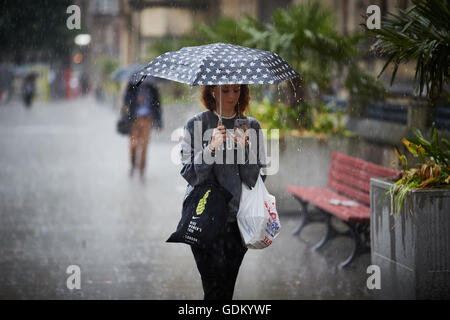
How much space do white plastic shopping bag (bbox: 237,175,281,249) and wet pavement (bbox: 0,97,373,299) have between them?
1.79 meters

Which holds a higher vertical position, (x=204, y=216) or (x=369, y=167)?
(x=369, y=167)

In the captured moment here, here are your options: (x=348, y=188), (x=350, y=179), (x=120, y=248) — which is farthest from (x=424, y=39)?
(x=120, y=248)

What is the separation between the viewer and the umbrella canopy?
172 inches

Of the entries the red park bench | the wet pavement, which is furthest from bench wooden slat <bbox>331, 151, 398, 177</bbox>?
the wet pavement

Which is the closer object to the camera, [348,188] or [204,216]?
[204,216]

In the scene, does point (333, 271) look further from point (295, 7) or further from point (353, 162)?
point (295, 7)

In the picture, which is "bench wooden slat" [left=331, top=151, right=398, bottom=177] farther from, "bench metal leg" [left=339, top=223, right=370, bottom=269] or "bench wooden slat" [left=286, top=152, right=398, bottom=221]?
"bench metal leg" [left=339, top=223, right=370, bottom=269]

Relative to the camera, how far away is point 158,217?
976 cm

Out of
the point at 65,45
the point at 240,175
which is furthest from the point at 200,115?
the point at 65,45

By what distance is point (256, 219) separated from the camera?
4488 millimetres

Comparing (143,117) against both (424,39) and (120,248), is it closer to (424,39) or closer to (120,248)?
(120,248)

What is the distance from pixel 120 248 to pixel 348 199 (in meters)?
2.64

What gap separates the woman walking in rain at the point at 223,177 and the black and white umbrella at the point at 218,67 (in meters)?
0.18

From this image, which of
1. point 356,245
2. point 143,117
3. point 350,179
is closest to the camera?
point 356,245
